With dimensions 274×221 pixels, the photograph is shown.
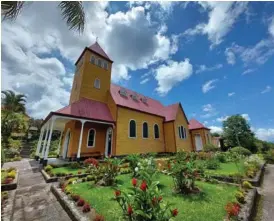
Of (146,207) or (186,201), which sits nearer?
(146,207)

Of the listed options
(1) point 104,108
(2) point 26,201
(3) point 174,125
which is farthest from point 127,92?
(2) point 26,201

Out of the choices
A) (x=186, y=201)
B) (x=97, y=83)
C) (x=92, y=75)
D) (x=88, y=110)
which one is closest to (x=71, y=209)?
(x=186, y=201)

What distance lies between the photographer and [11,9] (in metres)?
4.59

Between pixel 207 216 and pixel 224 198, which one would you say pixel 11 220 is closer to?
pixel 207 216

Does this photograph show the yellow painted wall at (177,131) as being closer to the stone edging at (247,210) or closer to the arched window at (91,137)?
the arched window at (91,137)

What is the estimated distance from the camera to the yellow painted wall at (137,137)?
15.5 meters

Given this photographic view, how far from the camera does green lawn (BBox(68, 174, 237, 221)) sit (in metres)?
4.28

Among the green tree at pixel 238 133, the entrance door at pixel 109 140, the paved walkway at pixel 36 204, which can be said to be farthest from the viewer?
the green tree at pixel 238 133

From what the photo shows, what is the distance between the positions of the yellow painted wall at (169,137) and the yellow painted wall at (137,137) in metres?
0.70

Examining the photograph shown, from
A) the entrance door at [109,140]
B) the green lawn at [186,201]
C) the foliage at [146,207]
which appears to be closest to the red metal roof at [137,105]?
the entrance door at [109,140]

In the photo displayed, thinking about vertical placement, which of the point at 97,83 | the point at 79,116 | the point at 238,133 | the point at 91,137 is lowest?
the point at 91,137

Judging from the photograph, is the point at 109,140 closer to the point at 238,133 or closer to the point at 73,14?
the point at 73,14

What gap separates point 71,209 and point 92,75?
589 inches

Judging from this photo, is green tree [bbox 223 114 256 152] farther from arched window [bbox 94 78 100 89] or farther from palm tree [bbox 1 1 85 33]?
palm tree [bbox 1 1 85 33]
